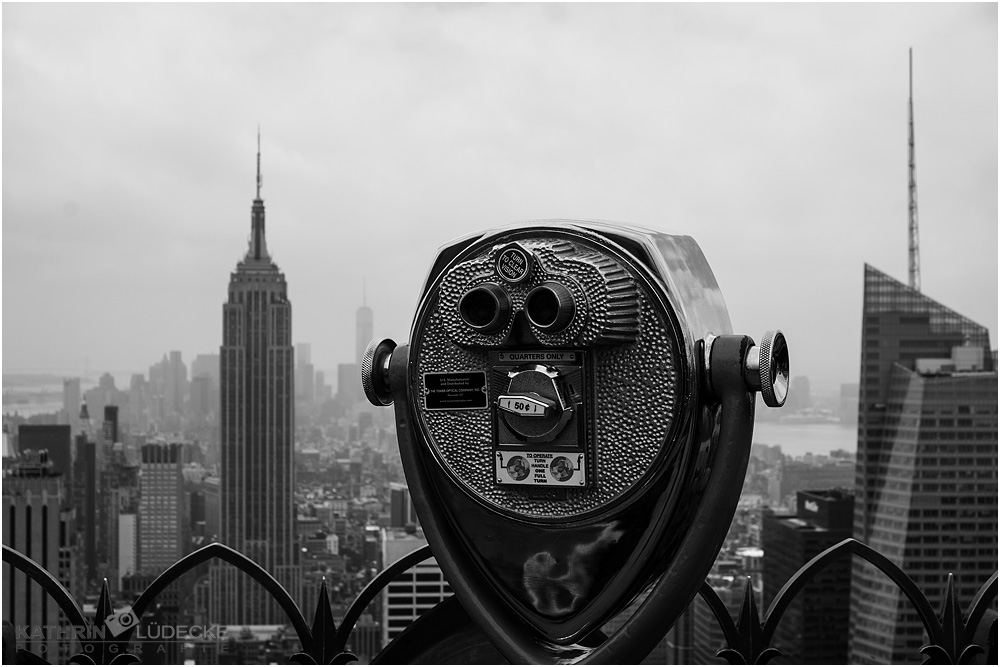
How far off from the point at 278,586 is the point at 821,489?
44.4ft

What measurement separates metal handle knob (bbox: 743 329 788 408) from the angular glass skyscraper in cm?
1367

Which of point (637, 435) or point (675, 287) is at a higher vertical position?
point (675, 287)

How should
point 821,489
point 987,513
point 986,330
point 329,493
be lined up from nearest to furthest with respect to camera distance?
point 329,493, point 821,489, point 987,513, point 986,330

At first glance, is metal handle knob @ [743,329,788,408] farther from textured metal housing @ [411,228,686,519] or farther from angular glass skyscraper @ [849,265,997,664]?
angular glass skyscraper @ [849,265,997,664]

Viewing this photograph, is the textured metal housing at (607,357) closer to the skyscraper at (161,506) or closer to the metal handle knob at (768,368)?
the metal handle knob at (768,368)

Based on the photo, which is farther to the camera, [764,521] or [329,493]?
[329,493]

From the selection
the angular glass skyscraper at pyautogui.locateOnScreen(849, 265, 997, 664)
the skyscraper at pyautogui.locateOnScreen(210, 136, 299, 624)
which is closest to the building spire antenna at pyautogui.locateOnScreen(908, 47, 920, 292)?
the angular glass skyscraper at pyautogui.locateOnScreen(849, 265, 997, 664)

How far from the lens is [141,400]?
15.1 meters

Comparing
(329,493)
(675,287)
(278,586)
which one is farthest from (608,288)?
(329,493)

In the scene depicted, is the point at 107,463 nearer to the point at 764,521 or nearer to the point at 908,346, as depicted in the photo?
the point at 764,521

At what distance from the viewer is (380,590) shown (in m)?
2.12

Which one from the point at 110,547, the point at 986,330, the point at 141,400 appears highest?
the point at 986,330

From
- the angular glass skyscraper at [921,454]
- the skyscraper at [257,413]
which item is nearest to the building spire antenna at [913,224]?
the angular glass skyscraper at [921,454]

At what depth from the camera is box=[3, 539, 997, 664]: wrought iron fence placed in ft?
6.75
